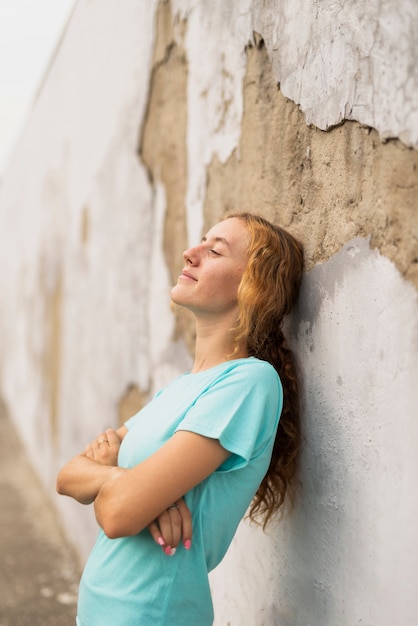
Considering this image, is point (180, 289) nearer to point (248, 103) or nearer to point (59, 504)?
point (248, 103)

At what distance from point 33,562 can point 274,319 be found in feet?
7.64

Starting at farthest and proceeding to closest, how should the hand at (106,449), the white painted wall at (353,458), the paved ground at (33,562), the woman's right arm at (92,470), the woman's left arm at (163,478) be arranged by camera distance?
the paved ground at (33,562) → the hand at (106,449) → the woman's right arm at (92,470) → the woman's left arm at (163,478) → the white painted wall at (353,458)

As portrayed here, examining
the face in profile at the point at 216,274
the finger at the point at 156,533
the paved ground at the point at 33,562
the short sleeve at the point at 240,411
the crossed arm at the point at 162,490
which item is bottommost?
the paved ground at the point at 33,562

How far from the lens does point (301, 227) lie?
151 centimetres

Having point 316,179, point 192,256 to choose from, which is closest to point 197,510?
point 192,256

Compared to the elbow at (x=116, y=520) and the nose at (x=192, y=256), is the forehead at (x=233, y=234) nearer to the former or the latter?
the nose at (x=192, y=256)

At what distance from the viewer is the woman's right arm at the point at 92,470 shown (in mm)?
1443

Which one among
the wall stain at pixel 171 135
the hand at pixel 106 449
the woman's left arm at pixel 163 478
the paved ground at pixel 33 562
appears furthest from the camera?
the paved ground at pixel 33 562

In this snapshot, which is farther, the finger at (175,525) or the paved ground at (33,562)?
the paved ground at (33,562)

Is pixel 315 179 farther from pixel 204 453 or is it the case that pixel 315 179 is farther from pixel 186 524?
pixel 186 524

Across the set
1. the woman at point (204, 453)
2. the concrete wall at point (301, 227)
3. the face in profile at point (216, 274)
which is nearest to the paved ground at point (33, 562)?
the concrete wall at point (301, 227)

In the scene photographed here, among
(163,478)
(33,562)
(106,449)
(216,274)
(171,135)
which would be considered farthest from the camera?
(33,562)

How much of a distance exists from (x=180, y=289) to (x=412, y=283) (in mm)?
532

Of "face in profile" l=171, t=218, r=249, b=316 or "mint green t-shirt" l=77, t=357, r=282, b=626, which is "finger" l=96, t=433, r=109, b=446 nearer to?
"mint green t-shirt" l=77, t=357, r=282, b=626
